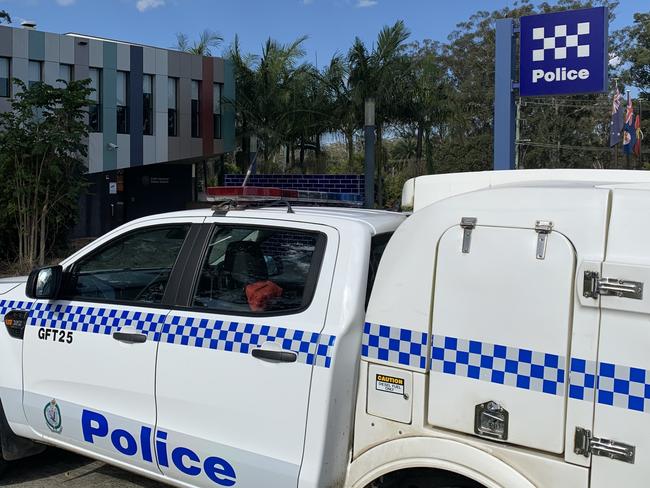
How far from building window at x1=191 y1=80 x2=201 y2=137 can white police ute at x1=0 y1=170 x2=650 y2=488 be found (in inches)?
941

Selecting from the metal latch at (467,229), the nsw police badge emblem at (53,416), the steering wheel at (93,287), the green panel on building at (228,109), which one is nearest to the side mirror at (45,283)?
the steering wheel at (93,287)

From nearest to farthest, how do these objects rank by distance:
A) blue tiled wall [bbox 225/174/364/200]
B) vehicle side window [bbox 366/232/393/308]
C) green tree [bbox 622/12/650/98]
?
vehicle side window [bbox 366/232/393/308], blue tiled wall [bbox 225/174/364/200], green tree [bbox 622/12/650/98]

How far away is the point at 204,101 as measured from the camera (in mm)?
26797

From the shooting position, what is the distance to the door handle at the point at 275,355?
8.93 feet

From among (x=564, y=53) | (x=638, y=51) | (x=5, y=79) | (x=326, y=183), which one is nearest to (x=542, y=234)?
(x=564, y=53)

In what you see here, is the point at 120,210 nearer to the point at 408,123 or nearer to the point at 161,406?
the point at 408,123

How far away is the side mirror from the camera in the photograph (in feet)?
11.8

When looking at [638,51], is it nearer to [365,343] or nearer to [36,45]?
[36,45]

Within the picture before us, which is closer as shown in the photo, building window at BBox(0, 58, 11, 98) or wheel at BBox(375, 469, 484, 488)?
wheel at BBox(375, 469, 484, 488)

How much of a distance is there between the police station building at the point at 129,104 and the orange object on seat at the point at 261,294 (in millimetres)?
21225

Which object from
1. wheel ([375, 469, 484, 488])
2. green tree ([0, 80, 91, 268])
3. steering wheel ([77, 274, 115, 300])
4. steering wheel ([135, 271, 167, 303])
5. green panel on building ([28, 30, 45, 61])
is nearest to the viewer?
wheel ([375, 469, 484, 488])

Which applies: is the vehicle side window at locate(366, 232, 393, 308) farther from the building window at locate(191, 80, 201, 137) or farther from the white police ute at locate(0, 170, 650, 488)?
the building window at locate(191, 80, 201, 137)

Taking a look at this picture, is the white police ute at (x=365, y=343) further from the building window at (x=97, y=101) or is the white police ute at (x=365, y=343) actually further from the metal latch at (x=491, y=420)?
the building window at (x=97, y=101)

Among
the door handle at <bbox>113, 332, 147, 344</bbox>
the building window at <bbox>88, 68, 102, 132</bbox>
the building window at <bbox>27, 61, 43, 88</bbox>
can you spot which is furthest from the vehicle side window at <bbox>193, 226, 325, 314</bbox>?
the building window at <bbox>88, 68, 102, 132</bbox>
